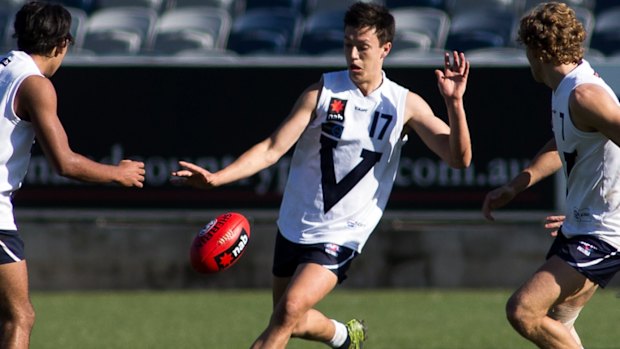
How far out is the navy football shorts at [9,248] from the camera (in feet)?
24.1

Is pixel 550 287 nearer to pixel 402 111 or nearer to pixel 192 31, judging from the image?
pixel 402 111

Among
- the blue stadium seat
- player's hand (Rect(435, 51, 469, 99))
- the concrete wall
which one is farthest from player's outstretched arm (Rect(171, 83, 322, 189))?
the blue stadium seat

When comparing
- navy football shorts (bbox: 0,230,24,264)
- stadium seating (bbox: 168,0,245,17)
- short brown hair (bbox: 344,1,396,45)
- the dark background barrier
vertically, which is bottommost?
the dark background barrier

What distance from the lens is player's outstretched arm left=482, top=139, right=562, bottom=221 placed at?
7805 millimetres

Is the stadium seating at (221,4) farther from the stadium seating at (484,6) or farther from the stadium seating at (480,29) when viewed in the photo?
the stadium seating at (480,29)

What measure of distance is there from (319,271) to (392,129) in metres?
1.03

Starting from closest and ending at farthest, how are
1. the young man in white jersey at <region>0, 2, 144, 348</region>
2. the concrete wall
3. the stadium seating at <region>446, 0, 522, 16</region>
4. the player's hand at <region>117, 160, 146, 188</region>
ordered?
the young man in white jersey at <region>0, 2, 144, 348</region>
the player's hand at <region>117, 160, 146, 188</region>
the concrete wall
the stadium seating at <region>446, 0, 522, 16</region>

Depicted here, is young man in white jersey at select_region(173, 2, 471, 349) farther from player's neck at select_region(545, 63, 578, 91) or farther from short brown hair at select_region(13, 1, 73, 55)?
short brown hair at select_region(13, 1, 73, 55)

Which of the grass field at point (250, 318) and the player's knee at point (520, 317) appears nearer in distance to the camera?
the player's knee at point (520, 317)

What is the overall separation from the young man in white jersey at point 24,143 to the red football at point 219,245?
666 millimetres

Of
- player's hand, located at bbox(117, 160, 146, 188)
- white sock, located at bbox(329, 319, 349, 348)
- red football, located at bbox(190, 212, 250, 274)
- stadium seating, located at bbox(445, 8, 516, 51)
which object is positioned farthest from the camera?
stadium seating, located at bbox(445, 8, 516, 51)

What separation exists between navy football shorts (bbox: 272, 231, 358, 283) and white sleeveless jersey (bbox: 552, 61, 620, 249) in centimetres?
140

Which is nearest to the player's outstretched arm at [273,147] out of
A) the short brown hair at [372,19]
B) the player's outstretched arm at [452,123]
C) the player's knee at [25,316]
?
the short brown hair at [372,19]

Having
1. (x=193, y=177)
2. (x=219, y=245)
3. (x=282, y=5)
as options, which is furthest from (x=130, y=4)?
(x=193, y=177)
